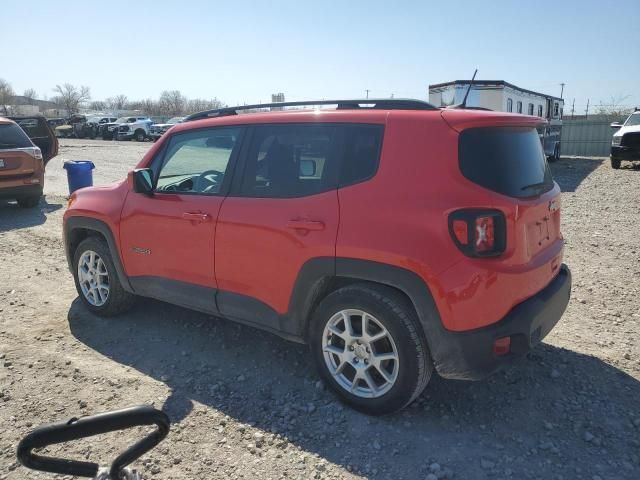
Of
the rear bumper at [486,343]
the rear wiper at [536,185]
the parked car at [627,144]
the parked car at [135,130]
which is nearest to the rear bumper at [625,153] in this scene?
the parked car at [627,144]

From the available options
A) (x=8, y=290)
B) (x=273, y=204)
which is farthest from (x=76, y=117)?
(x=273, y=204)

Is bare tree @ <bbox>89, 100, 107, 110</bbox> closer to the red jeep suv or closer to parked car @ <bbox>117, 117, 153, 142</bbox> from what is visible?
parked car @ <bbox>117, 117, 153, 142</bbox>

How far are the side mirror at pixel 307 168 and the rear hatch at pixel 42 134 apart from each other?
437 inches

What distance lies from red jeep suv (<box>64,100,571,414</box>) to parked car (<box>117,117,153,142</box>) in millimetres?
36736

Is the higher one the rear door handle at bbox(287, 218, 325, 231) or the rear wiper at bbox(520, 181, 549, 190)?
the rear wiper at bbox(520, 181, 549, 190)

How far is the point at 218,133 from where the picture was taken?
3.91m

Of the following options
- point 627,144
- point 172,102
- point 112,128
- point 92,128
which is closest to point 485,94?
point 627,144

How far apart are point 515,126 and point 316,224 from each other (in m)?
1.34

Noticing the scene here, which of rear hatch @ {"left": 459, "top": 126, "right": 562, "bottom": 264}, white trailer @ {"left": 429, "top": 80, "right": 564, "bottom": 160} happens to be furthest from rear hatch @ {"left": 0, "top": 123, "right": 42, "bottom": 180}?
white trailer @ {"left": 429, "top": 80, "right": 564, "bottom": 160}

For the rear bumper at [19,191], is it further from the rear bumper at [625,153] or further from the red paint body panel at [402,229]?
the rear bumper at [625,153]

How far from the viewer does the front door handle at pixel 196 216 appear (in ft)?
12.2

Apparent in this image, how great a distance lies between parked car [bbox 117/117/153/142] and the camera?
1501 inches

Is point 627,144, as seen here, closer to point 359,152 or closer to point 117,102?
point 359,152

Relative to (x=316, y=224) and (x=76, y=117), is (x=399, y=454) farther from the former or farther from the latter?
(x=76, y=117)
